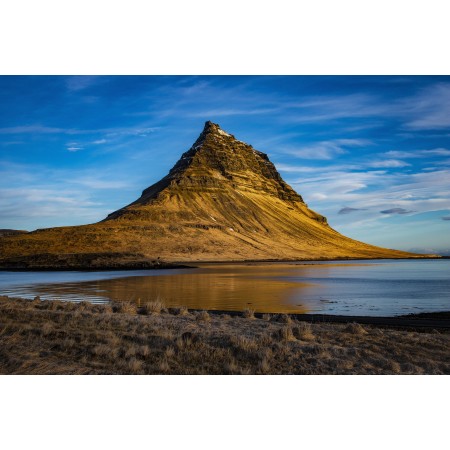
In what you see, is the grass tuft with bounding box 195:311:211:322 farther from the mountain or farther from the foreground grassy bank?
the mountain

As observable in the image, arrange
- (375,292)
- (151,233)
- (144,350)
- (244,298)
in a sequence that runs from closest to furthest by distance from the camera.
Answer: (144,350), (244,298), (375,292), (151,233)

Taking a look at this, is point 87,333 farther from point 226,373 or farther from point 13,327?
point 226,373

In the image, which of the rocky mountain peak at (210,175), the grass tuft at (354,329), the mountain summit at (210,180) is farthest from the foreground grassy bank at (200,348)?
the rocky mountain peak at (210,175)

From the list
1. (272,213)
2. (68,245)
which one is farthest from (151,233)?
(272,213)

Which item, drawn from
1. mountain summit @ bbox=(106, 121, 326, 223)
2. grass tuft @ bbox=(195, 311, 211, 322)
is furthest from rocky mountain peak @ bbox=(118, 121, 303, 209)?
grass tuft @ bbox=(195, 311, 211, 322)

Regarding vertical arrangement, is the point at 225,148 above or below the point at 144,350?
above

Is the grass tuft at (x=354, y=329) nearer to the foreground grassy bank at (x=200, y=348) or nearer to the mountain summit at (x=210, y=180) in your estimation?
the foreground grassy bank at (x=200, y=348)
